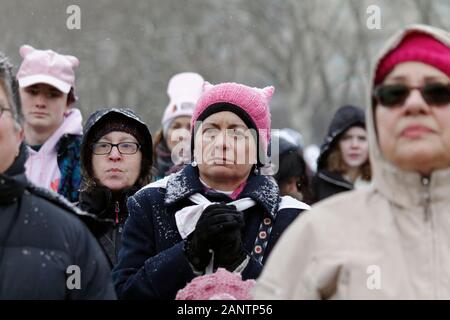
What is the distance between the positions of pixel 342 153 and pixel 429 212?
5.20 m

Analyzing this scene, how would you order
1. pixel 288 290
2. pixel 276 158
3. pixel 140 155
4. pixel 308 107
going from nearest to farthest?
pixel 288 290 < pixel 140 155 < pixel 276 158 < pixel 308 107

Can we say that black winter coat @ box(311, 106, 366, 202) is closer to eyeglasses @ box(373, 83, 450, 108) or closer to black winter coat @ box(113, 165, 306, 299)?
black winter coat @ box(113, 165, 306, 299)

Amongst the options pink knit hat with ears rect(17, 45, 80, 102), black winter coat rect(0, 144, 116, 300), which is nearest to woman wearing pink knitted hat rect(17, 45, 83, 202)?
pink knit hat with ears rect(17, 45, 80, 102)

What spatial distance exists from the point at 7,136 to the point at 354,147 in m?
5.17

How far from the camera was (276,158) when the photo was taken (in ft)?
26.7

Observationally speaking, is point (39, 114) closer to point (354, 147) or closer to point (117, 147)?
point (117, 147)

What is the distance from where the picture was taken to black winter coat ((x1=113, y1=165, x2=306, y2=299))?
537 cm

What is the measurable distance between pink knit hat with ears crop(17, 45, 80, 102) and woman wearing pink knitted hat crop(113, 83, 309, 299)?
1.96 meters

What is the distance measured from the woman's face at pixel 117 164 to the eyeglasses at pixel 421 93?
264 cm

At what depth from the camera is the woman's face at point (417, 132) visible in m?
4.15

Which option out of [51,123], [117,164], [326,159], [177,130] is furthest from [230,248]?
[326,159]

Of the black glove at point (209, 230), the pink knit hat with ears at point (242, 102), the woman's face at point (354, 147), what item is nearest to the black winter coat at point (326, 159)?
the woman's face at point (354, 147)
